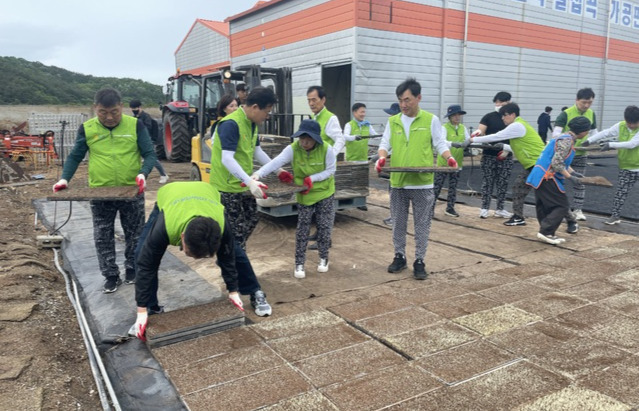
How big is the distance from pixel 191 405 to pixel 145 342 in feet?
2.97

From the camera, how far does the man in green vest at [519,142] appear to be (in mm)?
6270

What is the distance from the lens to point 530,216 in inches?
286

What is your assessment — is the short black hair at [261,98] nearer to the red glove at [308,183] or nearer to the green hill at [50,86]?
the red glove at [308,183]

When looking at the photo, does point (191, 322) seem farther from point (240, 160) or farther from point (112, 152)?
point (112, 152)

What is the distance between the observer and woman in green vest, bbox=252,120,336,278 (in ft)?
14.1

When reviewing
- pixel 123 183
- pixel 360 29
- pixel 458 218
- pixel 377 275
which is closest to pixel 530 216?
pixel 458 218

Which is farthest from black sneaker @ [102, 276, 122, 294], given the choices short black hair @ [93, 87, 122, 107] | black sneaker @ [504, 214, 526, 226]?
black sneaker @ [504, 214, 526, 226]

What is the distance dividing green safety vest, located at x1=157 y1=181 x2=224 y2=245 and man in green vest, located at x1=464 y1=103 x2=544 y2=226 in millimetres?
4447

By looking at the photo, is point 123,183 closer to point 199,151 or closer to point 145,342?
point 145,342

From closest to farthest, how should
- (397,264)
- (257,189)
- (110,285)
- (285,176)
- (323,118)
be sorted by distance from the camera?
(257,189) → (110,285) → (285,176) → (397,264) → (323,118)

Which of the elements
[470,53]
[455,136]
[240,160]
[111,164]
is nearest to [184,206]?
[240,160]

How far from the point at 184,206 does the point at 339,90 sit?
14434 millimetres

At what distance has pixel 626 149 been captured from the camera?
6.39m

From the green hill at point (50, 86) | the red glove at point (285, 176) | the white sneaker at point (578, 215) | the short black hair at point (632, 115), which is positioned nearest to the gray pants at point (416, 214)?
the red glove at point (285, 176)
